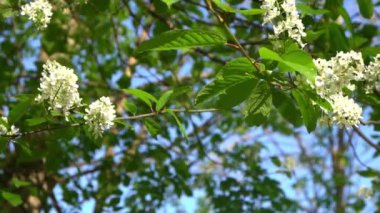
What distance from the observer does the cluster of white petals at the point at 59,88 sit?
1488mm

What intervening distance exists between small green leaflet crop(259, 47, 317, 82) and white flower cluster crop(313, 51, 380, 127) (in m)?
0.13

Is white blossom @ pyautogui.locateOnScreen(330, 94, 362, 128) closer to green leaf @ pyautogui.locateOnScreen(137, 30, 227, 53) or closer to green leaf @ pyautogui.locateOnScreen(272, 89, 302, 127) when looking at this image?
green leaf @ pyautogui.locateOnScreen(272, 89, 302, 127)

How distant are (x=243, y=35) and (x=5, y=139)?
171 cm

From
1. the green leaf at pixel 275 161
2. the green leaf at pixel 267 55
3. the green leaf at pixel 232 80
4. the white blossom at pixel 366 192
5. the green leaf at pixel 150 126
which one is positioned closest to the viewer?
the green leaf at pixel 267 55

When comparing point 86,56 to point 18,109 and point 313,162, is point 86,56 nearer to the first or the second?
point 18,109

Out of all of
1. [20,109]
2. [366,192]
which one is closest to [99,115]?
[20,109]

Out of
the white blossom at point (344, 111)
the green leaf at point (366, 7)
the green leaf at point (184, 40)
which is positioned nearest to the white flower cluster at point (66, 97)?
the green leaf at point (184, 40)

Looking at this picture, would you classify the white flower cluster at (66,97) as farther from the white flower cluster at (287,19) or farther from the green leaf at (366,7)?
the green leaf at (366,7)

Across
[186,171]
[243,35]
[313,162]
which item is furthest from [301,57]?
[313,162]

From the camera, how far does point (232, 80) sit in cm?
134

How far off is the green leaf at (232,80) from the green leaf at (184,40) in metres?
0.07

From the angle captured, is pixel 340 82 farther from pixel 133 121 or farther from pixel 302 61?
pixel 133 121

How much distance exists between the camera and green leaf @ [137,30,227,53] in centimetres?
127

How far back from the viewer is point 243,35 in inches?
117
